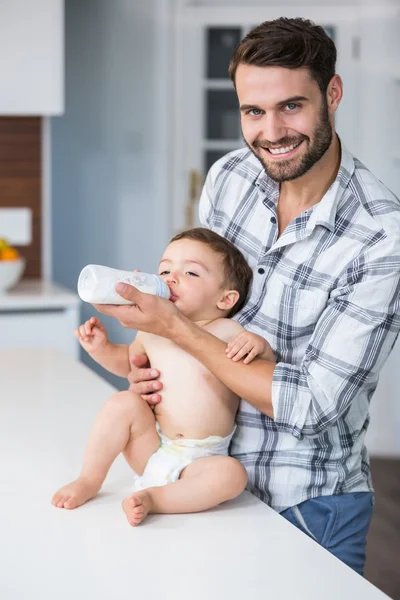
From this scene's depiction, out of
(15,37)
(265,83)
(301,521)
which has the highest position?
(15,37)

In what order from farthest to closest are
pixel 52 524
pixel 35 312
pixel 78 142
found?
pixel 78 142 → pixel 35 312 → pixel 52 524

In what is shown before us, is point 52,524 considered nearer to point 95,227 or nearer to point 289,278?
point 289,278

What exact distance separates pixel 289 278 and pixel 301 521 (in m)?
0.39

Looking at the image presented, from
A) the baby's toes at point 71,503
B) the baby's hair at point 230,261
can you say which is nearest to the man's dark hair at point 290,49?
the baby's hair at point 230,261

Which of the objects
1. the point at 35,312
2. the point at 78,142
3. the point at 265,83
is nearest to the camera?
the point at 265,83

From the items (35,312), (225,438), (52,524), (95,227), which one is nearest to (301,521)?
(225,438)

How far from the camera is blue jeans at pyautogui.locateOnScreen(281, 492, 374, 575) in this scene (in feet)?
4.71

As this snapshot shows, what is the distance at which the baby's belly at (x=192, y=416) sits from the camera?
1.37 metres

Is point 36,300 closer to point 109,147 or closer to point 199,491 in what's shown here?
point 109,147

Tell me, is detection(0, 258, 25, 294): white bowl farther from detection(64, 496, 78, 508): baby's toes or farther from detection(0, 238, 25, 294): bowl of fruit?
detection(64, 496, 78, 508): baby's toes

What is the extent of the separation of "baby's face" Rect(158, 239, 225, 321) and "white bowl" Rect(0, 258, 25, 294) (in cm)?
202

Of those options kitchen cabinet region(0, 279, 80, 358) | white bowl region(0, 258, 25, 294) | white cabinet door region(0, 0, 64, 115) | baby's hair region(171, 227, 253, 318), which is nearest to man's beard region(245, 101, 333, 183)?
baby's hair region(171, 227, 253, 318)

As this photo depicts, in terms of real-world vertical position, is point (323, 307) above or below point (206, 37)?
below

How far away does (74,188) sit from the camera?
14.1 ft
